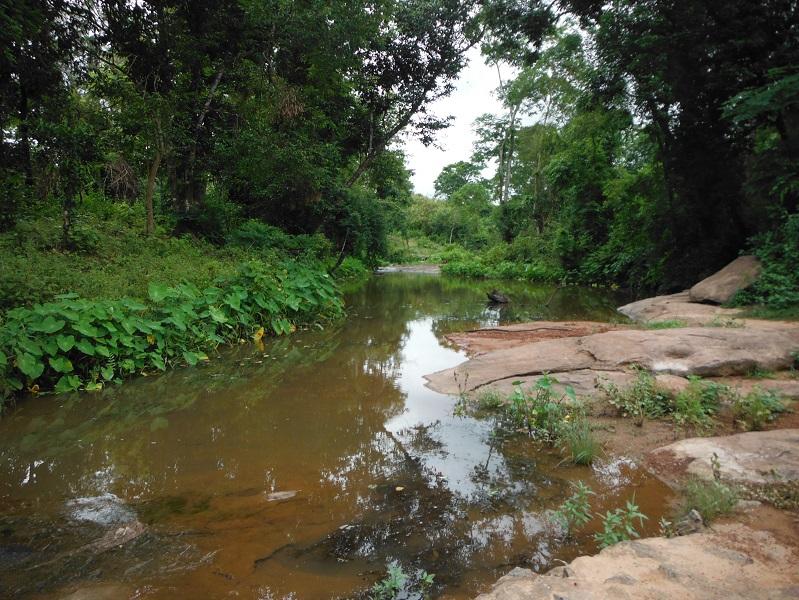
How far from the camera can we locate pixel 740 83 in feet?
31.6

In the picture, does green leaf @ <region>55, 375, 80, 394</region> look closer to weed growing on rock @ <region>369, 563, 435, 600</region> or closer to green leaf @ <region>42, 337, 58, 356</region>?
green leaf @ <region>42, 337, 58, 356</region>

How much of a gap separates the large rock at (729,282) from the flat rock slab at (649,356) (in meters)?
3.46

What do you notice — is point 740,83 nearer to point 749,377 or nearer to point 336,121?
point 749,377

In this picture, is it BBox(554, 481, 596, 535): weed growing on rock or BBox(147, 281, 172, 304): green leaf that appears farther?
BBox(147, 281, 172, 304): green leaf

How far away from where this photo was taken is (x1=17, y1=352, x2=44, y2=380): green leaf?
4945mm

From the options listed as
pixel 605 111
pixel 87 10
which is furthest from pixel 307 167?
pixel 605 111

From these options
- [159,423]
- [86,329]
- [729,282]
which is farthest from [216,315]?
[729,282]

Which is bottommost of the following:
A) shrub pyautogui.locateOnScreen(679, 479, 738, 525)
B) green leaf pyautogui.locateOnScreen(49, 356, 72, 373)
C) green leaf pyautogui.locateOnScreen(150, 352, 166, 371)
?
shrub pyautogui.locateOnScreen(679, 479, 738, 525)

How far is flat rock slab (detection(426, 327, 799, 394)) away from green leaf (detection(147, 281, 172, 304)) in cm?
406

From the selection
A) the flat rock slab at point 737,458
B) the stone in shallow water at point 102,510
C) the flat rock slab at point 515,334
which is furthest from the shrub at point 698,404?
the stone in shallow water at point 102,510

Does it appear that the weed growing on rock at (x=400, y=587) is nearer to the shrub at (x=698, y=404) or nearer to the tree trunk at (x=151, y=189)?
the shrub at (x=698, y=404)

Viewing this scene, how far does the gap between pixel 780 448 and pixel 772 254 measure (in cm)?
783

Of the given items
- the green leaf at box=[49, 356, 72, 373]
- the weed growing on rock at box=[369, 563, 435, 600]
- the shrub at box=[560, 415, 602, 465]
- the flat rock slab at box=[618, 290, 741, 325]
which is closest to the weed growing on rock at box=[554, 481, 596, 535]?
the shrub at box=[560, 415, 602, 465]

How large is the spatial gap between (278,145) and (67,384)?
348 inches
